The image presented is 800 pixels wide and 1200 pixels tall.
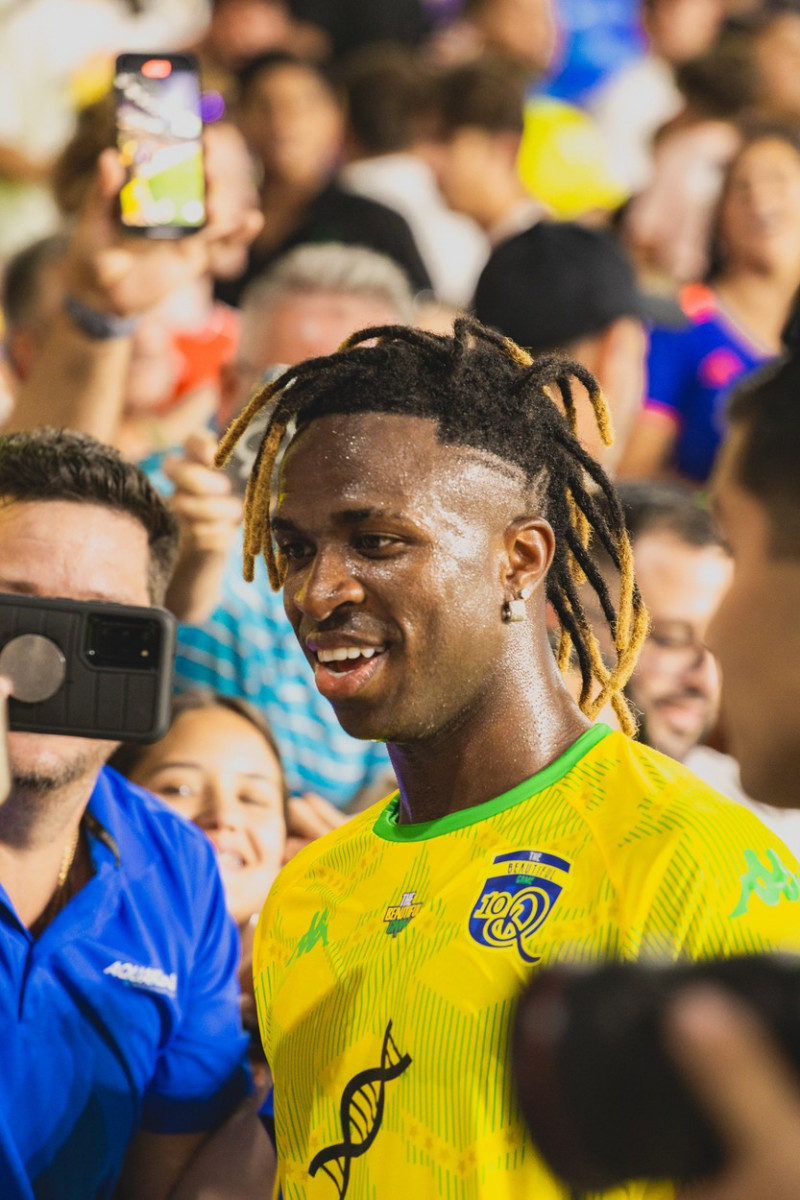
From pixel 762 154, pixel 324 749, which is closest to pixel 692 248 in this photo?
pixel 762 154

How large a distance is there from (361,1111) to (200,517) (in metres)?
1.55

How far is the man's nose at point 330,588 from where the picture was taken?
1887mm

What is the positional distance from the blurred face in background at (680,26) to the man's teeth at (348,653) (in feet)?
19.5

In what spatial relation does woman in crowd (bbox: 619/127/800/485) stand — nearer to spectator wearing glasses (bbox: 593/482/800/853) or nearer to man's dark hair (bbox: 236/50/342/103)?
spectator wearing glasses (bbox: 593/482/800/853)

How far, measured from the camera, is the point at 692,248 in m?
5.55

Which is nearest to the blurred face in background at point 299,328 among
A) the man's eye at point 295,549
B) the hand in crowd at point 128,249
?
the hand in crowd at point 128,249

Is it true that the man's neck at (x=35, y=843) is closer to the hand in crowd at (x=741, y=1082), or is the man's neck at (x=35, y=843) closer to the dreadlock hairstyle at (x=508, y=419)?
the dreadlock hairstyle at (x=508, y=419)

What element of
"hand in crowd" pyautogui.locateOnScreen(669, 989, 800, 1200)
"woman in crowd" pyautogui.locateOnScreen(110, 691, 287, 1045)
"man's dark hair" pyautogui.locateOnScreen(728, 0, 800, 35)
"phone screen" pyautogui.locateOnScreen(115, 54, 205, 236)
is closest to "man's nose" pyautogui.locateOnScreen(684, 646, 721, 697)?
"woman in crowd" pyautogui.locateOnScreen(110, 691, 287, 1045)

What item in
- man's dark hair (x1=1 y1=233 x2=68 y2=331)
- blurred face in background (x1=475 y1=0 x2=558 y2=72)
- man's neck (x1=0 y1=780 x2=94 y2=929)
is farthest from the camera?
blurred face in background (x1=475 y1=0 x2=558 y2=72)

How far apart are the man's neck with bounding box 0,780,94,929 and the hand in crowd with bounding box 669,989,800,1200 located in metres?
1.77

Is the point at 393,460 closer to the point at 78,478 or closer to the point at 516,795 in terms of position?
the point at 516,795

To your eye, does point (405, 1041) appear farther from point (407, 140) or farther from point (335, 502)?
point (407, 140)

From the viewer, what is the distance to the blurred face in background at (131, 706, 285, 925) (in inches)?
117

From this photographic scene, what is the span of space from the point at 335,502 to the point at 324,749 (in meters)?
1.47
